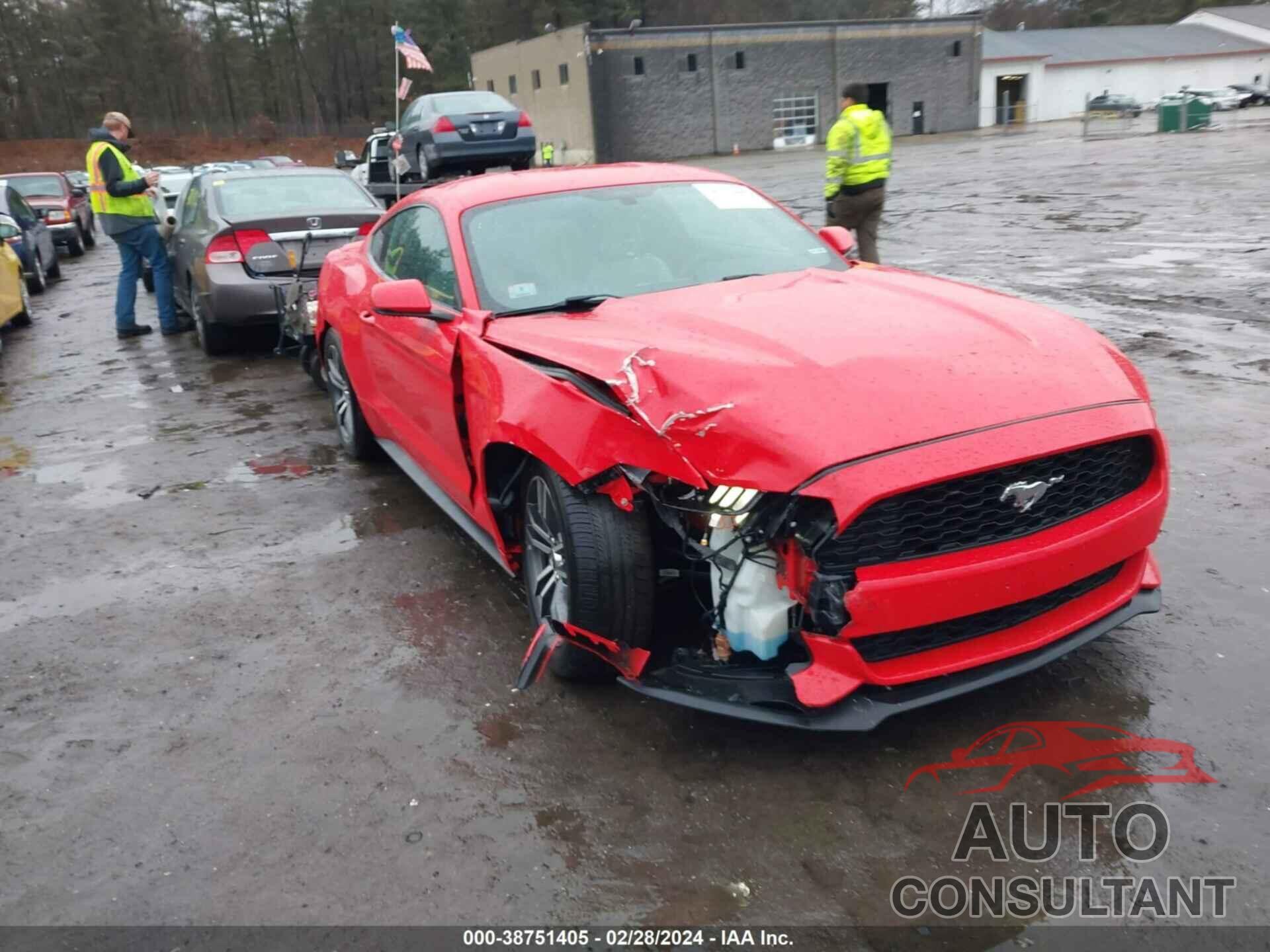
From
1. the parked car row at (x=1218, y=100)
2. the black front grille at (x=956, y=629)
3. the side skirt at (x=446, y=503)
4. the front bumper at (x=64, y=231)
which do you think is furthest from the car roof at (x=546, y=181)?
the parked car row at (x=1218, y=100)

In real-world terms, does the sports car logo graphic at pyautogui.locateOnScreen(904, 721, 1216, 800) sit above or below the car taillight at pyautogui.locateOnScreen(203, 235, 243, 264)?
below

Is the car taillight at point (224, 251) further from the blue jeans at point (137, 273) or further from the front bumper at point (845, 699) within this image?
the front bumper at point (845, 699)

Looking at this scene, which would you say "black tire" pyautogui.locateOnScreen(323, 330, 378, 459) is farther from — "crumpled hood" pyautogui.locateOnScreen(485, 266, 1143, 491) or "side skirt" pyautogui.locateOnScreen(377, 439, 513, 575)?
"crumpled hood" pyautogui.locateOnScreen(485, 266, 1143, 491)

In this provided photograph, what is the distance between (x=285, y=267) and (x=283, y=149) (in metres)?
63.8

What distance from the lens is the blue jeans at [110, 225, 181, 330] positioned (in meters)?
10.3

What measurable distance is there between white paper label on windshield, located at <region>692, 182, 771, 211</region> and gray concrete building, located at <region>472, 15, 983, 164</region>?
4303cm

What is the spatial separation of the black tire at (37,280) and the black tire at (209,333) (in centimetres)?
702

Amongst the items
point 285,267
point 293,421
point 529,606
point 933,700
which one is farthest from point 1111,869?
point 285,267

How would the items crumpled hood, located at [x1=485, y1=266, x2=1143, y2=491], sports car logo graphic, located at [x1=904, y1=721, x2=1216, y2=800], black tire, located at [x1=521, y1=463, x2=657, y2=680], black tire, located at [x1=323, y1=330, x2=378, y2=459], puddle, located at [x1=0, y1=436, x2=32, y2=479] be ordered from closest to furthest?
crumpled hood, located at [x1=485, y1=266, x2=1143, y2=491] < sports car logo graphic, located at [x1=904, y1=721, x2=1216, y2=800] < black tire, located at [x1=521, y1=463, x2=657, y2=680] < black tire, located at [x1=323, y1=330, x2=378, y2=459] < puddle, located at [x1=0, y1=436, x2=32, y2=479]

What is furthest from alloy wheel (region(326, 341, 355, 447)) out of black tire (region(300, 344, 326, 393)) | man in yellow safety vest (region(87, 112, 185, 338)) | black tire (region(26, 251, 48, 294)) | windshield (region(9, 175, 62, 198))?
windshield (region(9, 175, 62, 198))

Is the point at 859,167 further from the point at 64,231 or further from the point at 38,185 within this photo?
the point at 38,185

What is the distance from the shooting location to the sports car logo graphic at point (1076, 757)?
2908mm

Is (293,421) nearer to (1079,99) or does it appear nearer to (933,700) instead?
(933,700)

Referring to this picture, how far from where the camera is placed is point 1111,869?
2586mm
